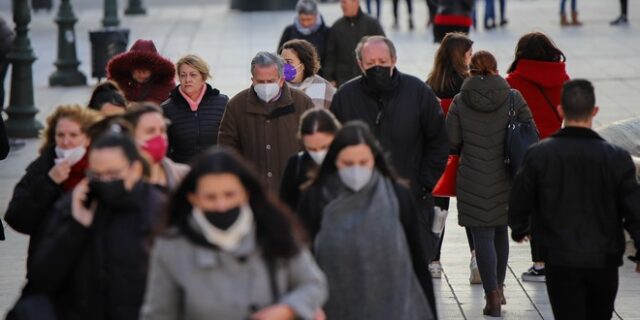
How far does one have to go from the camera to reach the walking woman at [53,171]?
6965mm

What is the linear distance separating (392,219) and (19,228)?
5.90 ft

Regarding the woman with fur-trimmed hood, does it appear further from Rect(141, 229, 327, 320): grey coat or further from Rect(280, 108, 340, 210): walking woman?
Rect(141, 229, 327, 320): grey coat

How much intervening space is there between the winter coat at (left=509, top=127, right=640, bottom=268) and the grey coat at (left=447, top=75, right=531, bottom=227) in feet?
6.15

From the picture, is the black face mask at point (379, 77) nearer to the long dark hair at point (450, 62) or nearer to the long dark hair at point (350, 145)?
the long dark hair at point (450, 62)

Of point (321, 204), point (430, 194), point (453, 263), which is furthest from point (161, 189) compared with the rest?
point (453, 263)

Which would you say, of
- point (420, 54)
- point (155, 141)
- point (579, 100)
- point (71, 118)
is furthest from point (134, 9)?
point (155, 141)

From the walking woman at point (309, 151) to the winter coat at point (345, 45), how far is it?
6889 millimetres

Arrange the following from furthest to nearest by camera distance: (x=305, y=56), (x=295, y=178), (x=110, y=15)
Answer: (x=110, y=15) → (x=305, y=56) → (x=295, y=178)

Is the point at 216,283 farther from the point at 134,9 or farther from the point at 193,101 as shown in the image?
the point at 134,9

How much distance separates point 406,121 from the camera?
8.73 m

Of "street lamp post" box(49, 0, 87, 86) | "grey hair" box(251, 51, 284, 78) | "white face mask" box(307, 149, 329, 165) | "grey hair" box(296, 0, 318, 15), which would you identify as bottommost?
"street lamp post" box(49, 0, 87, 86)

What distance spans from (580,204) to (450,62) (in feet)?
9.96

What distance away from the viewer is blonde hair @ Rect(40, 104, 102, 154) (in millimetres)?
7105

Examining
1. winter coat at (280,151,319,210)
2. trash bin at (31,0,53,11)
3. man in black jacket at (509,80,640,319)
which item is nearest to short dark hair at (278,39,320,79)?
man in black jacket at (509,80,640,319)
